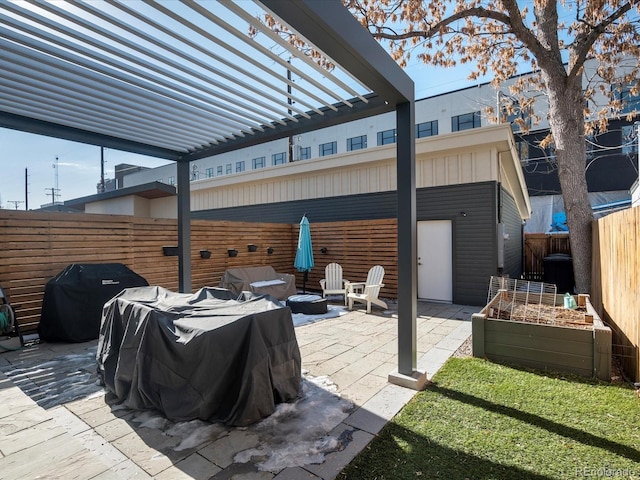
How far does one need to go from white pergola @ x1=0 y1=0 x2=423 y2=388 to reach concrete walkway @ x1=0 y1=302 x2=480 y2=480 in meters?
0.63

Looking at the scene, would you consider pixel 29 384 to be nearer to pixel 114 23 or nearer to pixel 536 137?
pixel 114 23

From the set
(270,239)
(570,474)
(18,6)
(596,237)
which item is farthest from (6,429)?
(596,237)

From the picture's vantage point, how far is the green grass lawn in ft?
6.52

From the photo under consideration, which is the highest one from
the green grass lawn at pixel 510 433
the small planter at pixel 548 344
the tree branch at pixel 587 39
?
the tree branch at pixel 587 39

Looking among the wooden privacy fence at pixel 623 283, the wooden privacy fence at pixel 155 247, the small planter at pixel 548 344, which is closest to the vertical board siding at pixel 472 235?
the wooden privacy fence at pixel 155 247

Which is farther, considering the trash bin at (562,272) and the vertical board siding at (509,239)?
the trash bin at (562,272)

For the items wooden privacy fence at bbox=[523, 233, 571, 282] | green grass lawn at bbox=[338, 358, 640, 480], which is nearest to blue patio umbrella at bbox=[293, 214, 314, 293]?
green grass lawn at bbox=[338, 358, 640, 480]

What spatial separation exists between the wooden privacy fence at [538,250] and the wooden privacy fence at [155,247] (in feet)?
23.7

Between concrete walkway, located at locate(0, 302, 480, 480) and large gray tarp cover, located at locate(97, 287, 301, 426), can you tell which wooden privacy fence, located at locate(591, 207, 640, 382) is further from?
large gray tarp cover, located at locate(97, 287, 301, 426)

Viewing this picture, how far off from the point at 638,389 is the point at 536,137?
55.2 ft

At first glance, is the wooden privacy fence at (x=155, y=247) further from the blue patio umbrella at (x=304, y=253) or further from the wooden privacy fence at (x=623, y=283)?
the wooden privacy fence at (x=623, y=283)

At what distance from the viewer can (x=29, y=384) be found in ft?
10.5

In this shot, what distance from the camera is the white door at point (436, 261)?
25.1ft

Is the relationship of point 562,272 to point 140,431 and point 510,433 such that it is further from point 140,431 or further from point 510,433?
point 140,431
